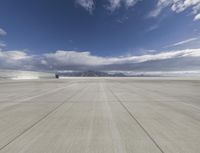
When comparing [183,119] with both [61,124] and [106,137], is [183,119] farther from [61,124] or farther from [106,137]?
[61,124]

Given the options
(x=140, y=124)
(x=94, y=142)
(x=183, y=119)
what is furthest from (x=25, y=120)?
(x=183, y=119)

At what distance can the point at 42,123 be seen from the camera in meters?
5.33

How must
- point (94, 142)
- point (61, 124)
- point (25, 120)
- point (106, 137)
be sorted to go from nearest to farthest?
1. point (94, 142)
2. point (106, 137)
3. point (61, 124)
4. point (25, 120)

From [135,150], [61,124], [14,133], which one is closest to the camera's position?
[135,150]

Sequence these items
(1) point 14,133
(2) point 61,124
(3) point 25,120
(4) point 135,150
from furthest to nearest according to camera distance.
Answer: (3) point 25,120
(2) point 61,124
(1) point 14,133
(4) point 135,150

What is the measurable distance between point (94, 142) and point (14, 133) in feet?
7.43

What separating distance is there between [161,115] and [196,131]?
1.82m

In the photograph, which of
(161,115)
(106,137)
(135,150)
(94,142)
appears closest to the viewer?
(135,150)

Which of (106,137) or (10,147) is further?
(106,137)

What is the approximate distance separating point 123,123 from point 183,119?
2275mm

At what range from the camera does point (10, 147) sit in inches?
141

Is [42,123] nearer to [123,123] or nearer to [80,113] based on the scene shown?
[80,113]

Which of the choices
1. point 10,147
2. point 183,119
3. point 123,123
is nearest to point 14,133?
point 10,147

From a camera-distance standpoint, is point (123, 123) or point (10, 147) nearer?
point (10, 147)
